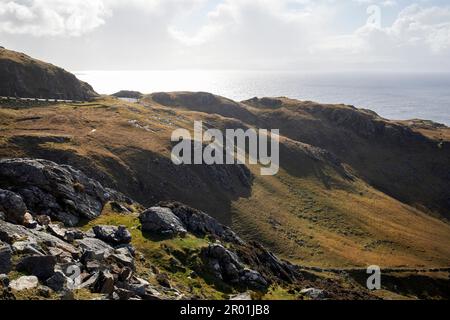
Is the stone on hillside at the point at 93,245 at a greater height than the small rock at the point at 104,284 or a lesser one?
lesser

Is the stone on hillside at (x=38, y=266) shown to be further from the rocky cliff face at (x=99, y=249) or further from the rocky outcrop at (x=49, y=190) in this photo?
the rocky outcrop at (x=49, y=190)

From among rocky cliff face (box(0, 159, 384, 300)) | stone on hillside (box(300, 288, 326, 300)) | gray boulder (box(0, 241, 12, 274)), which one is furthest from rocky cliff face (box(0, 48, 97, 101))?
stone on hillside (box(300, 288, 326, 300))

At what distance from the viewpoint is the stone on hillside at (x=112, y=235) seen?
34.5 metres

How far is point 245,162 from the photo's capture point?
10619cm

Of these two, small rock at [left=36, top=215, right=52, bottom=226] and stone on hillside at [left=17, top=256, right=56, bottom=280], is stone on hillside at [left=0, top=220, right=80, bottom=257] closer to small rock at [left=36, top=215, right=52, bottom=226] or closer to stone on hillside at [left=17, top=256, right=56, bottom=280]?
small rock at [left=36, top=215, right=52, bottom=226]

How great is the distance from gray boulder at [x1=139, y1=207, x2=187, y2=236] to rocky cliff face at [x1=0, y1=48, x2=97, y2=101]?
320 feet

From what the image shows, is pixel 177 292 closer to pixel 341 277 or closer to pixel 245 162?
pixel 341 277

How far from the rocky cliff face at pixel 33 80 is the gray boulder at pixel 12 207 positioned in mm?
101794

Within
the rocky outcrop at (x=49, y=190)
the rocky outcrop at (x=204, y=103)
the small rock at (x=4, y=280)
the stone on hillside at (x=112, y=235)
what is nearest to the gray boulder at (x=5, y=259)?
the small rock at (x=4, y=280)

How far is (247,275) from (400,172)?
412 ft

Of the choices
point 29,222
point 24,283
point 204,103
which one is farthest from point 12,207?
point 204,103

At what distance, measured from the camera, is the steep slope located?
246 feet

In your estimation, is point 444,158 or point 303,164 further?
point 444,158
